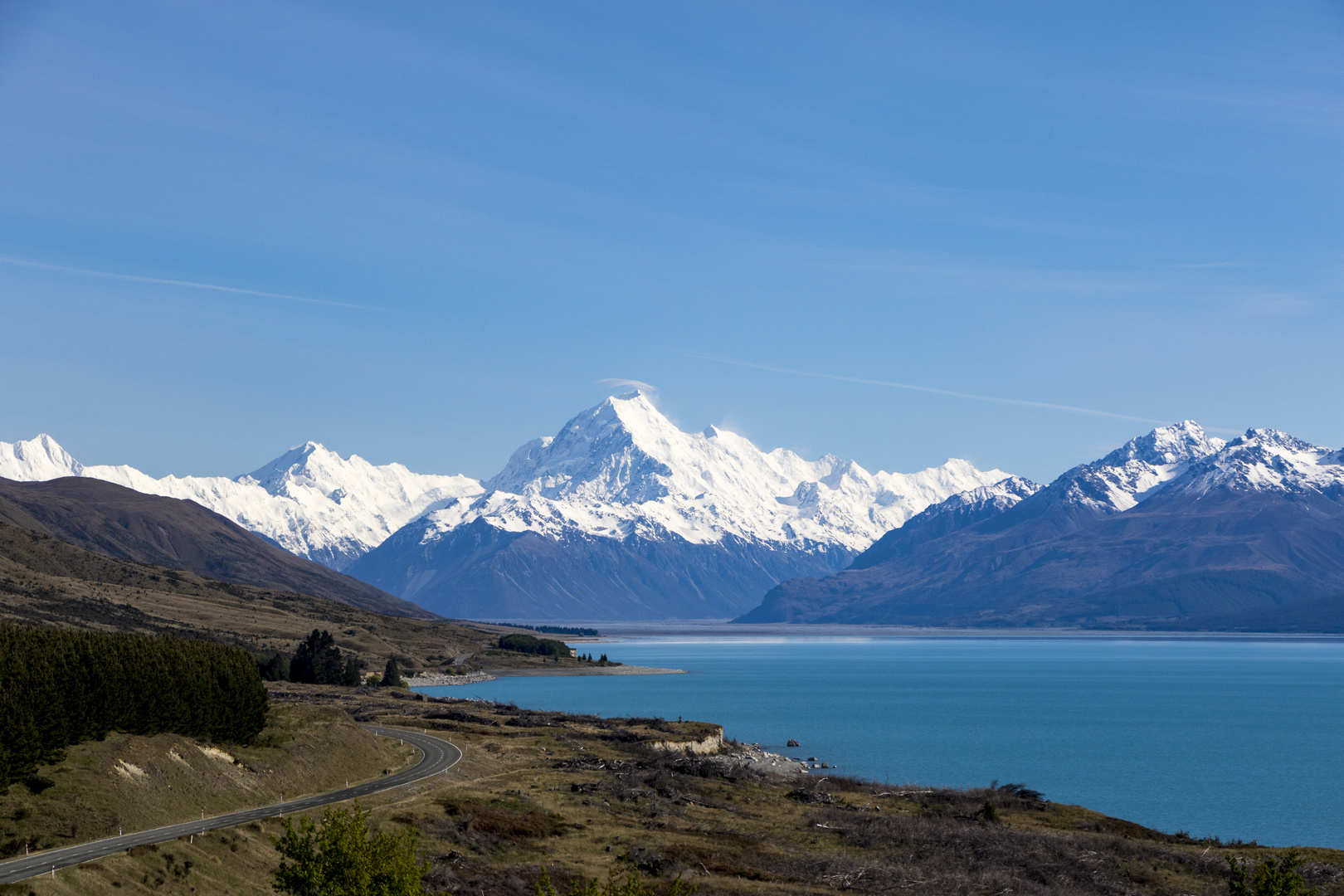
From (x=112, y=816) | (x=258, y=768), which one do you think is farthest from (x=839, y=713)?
(x=112, y=816)

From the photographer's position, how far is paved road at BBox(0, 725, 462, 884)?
51.2m

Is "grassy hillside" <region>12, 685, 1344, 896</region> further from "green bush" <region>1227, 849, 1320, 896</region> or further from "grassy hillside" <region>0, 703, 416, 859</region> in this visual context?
"green bush" <region>1227, 849, 1320, 896</region>

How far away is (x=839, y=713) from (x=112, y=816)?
5139 inches

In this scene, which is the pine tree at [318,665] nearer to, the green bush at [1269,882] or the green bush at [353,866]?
the green bush at [353,866]

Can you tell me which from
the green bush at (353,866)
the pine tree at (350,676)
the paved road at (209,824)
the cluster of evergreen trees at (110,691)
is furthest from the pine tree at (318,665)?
the green bush at (353,866)

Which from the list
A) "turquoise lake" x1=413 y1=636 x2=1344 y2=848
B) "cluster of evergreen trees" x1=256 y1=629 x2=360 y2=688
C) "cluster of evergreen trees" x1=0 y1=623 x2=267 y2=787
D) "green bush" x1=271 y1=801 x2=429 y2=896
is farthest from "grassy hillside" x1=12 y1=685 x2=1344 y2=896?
"cluster of evergreen trees" x1=256 y1=629 x2=360 y2=688

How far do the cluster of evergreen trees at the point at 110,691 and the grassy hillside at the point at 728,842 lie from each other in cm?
1187

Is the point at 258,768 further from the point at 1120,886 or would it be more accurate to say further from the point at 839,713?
the point at 839,713

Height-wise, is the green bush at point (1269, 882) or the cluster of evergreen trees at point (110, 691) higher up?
the cluster of evergreen trees at point (110, 691)

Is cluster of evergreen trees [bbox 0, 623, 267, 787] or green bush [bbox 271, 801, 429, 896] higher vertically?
cluster of evergreen trees [bbox 0, 623, 267, 787]

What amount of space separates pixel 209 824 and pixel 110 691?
11.5 metres

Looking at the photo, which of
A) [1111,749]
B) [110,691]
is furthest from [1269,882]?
[1111,749]

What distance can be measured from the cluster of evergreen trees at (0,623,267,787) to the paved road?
665 centimetres

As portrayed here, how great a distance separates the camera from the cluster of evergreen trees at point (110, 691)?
61.8m
